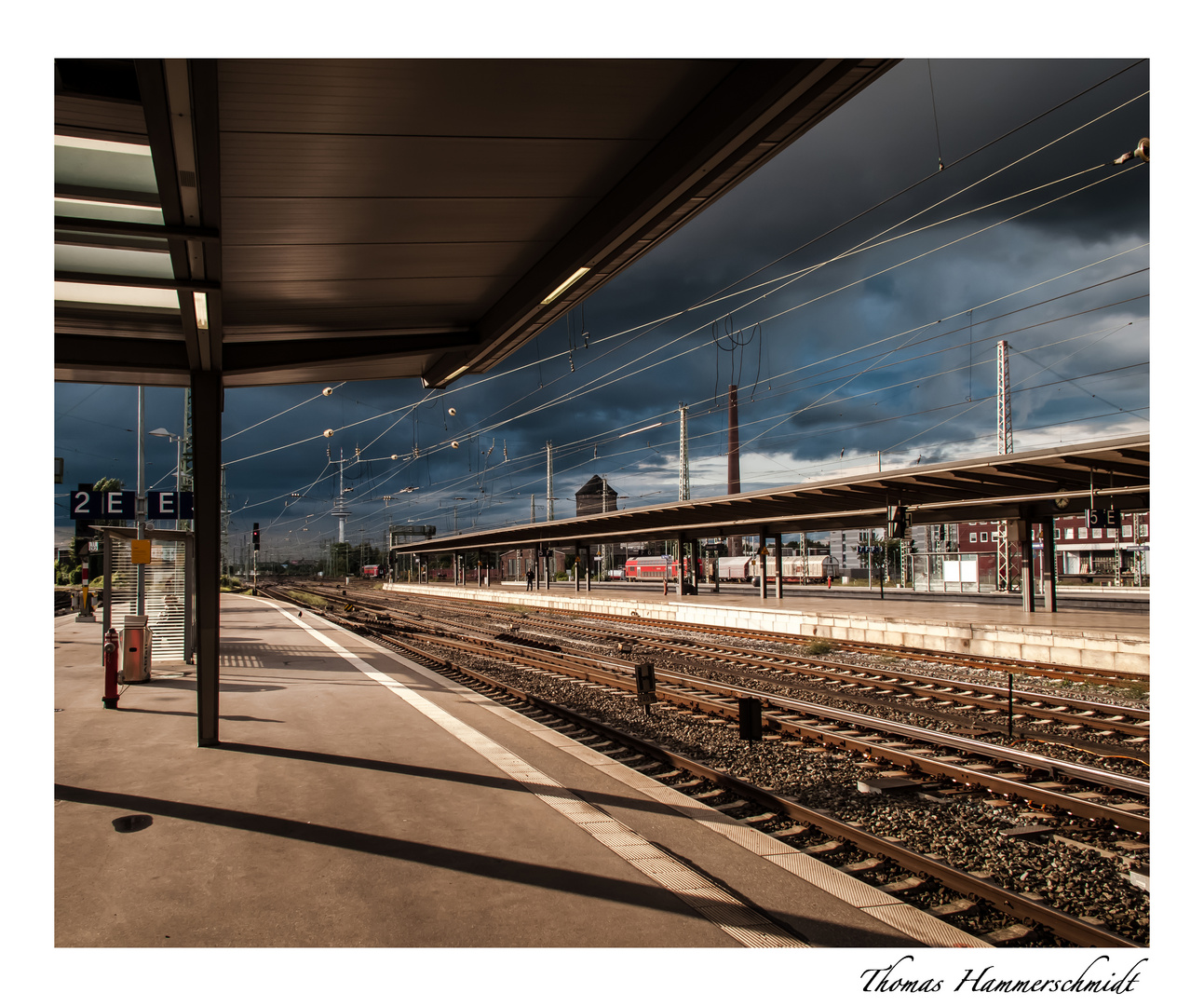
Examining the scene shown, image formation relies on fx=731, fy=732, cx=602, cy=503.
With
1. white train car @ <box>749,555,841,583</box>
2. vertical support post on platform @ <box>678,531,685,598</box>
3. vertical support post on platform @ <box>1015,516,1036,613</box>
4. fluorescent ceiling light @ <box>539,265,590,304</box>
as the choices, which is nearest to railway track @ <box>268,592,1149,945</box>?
fluorescent ceiling light @ <box>539,265,590,304</box>

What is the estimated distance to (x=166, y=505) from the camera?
14875 mm

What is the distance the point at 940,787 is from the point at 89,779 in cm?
729

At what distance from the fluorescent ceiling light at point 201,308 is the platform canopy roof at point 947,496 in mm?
14311

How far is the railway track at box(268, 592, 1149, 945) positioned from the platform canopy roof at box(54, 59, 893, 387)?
14.6ft

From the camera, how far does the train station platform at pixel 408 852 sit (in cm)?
365

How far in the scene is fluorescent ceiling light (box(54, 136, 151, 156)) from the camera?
411 centimetres

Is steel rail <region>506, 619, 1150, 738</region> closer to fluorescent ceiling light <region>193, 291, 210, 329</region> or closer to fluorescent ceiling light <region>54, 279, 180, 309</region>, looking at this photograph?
fluorescent ceiling light <region>193, 291, 210, 329</region>

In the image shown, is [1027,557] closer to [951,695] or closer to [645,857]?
[951,695]

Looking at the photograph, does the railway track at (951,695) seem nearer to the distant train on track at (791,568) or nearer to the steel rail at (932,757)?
the steel rail at (932,757)

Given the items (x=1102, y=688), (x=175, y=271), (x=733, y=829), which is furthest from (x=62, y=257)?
(x=1102, y=688)

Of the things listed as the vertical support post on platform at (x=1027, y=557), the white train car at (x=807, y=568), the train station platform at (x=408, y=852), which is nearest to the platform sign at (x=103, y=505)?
the train station platform at (x=408, y=852)

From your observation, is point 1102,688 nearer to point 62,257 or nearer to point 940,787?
point 940,787

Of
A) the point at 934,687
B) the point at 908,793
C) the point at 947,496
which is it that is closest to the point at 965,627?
the point at 947,496

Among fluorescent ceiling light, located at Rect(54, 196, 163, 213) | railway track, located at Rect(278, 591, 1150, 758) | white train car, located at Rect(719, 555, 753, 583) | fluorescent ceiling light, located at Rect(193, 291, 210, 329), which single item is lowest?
white train car, located at Rect(719, 555, 753, 583)
